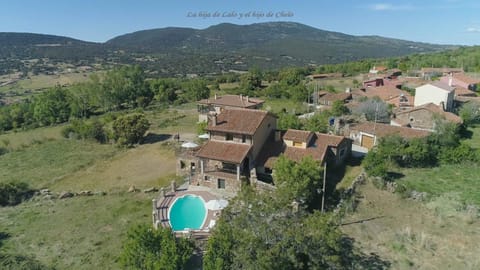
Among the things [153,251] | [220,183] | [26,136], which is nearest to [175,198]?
[220,183]

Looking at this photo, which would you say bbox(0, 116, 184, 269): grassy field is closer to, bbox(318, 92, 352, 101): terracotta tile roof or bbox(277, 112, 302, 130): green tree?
bbox(277, 112, 302, 130): green tree

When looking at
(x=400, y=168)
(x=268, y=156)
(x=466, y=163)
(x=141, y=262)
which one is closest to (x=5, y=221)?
(x=141, y=262)

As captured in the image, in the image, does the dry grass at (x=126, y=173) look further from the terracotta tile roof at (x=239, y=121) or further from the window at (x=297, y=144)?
the window at (x=297, y=144)

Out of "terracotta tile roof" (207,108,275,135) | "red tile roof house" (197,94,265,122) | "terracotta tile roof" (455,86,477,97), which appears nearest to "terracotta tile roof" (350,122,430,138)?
"terracotta tile roof" (207,108,275,135)

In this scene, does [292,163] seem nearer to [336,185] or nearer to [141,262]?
[336,185]

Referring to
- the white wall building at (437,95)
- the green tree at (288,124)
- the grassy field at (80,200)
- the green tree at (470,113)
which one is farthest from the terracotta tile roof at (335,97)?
the grassy field at (80,200)

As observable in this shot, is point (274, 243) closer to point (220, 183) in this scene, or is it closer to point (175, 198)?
point (175, 198)
